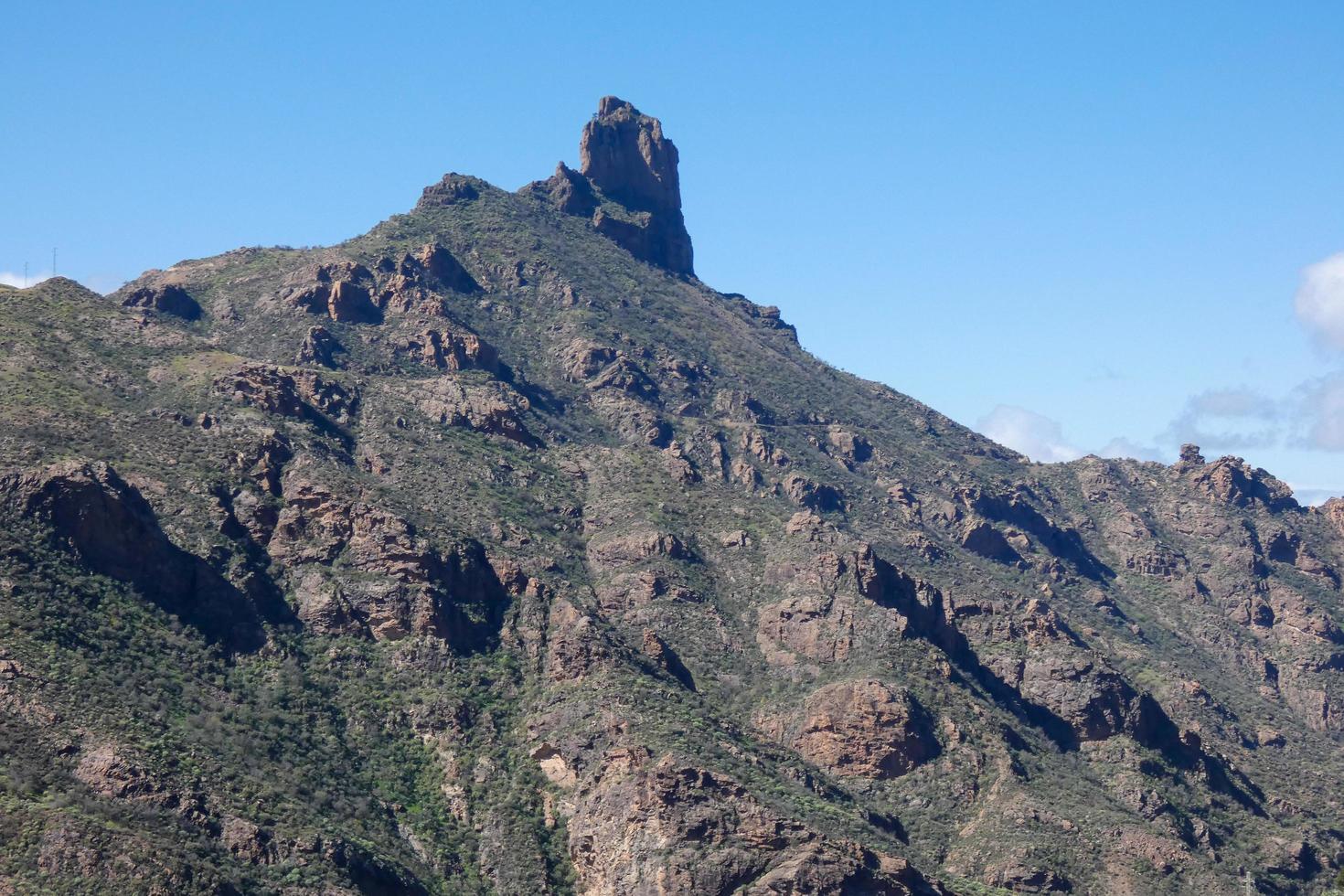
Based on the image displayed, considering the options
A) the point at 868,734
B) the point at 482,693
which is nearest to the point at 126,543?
the point at 482,693

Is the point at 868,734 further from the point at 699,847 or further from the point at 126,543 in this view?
the point at 126,543

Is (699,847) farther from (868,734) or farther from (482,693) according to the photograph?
(868,734)

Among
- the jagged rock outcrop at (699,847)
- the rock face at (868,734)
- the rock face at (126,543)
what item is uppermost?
the rock face at (868,734)

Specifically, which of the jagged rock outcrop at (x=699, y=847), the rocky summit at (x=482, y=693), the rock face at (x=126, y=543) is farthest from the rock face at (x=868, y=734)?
the rock face at (x=126, y=543)

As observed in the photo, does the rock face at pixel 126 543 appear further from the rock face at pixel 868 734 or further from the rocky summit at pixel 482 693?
the rock face at pixel 868 734

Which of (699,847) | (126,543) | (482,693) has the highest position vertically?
(126,543)

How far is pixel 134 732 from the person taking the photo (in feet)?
425

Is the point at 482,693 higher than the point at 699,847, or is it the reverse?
the point at 482,693

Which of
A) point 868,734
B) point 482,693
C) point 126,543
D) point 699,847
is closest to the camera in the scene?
point 699,847

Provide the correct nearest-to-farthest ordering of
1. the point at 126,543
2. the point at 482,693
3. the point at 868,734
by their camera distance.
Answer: the point at 126,543 → the point at 482,693 → the point at 868,734

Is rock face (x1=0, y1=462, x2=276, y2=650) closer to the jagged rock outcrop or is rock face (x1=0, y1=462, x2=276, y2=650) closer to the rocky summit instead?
the rocky summit

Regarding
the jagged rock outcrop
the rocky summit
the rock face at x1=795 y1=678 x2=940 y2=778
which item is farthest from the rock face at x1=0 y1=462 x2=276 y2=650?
the rock face at x1=795 y1=678 x2=940 y2=778

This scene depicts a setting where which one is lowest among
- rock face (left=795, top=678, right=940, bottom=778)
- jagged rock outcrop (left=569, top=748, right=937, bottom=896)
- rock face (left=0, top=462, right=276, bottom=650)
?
jagged rock outcrop (left=569, top=748, right=937, bottom=896)

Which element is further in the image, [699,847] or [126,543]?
[126,543]
